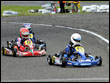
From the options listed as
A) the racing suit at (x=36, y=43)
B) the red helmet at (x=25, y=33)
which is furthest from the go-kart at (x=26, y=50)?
the red helmet at (x=25, y=33)

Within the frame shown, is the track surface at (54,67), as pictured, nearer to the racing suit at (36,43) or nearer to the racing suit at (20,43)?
the racing suit at (36,43)

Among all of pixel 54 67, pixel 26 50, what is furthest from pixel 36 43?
pixel 54 67

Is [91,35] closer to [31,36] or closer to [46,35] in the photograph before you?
[46,35]

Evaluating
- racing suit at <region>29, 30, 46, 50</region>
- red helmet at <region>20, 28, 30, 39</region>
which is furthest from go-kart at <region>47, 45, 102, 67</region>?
red helmet at <region>20, 28, 30, 39</region>

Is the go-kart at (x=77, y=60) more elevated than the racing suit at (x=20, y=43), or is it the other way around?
the racing suit at (x=20, y=43)

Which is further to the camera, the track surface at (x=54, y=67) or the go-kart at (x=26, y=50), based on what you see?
the go-kart at (x=26, y=50)

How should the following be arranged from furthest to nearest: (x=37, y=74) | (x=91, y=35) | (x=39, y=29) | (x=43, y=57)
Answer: (x=39, y=29)
(x=91, y=35)
(x=43, y=57)
(x=37, y=74)

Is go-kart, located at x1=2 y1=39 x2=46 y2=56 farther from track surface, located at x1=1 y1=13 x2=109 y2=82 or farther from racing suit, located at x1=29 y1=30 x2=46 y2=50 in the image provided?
track surface, located at x1=1 y1=13 x2=109 y2=82

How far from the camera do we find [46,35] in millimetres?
18188

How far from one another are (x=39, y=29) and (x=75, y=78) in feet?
41.0

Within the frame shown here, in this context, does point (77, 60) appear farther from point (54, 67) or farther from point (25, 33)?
point (25, 33)

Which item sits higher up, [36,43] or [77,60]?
[36,43]

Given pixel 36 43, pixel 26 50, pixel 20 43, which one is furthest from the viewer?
pixel 36 43

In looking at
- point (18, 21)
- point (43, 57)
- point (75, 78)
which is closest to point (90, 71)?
point (75, 78)
